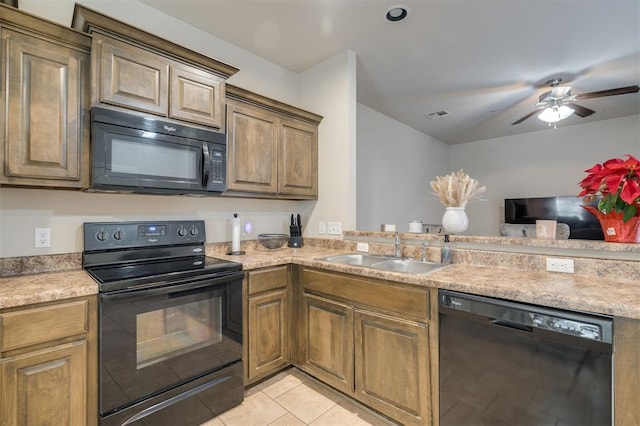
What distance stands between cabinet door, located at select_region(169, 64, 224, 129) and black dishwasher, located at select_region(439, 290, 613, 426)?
1.80 meters

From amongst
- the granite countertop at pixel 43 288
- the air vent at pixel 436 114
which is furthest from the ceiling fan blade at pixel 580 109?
the granite countertop at pixel 43 288

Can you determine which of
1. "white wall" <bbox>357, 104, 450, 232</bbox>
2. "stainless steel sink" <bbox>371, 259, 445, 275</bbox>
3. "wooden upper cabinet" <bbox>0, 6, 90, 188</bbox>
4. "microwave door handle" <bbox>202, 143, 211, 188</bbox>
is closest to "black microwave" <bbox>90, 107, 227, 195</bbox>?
"microwave door handle" <bbox>202, 143, 211, 188</bbox>

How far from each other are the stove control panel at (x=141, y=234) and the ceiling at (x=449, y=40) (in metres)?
1.57

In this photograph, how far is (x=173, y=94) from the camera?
6.12 feet

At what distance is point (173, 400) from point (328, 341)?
94cm

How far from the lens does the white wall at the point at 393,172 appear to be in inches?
161

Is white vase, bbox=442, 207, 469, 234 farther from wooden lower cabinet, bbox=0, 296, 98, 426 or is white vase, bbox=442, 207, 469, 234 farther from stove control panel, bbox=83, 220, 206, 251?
wooden lower cabinet, bbox=0, 296, 98, 426

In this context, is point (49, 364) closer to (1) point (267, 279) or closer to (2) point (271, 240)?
(1) point (267, 279)

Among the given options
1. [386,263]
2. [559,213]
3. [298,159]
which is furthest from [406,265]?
[559,213]

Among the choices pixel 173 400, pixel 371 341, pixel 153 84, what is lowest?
pixel 173 400

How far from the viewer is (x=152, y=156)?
179 cm

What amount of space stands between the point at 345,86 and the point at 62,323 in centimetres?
256

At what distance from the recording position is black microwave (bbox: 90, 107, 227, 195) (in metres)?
1.59

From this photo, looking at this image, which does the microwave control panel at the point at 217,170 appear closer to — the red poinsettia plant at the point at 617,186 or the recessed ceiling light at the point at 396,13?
the recessed ceiling light at the point at 396,13
